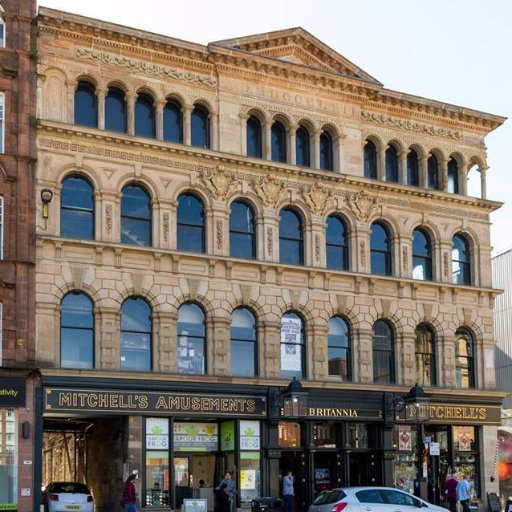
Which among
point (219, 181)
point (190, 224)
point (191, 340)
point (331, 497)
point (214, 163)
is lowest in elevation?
point (331, 497)

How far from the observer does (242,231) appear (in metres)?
41.8

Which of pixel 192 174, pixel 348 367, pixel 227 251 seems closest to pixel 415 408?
pixel 348 367

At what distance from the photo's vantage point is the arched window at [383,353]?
144ft

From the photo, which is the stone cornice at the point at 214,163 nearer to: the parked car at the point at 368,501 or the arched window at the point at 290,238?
the arched window at the point at 290,238

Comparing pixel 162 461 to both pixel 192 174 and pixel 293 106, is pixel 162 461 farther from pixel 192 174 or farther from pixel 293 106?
pixel 293 106

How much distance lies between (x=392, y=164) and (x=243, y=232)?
26.8 ft

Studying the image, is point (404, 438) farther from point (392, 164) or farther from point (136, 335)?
point (136, 335)

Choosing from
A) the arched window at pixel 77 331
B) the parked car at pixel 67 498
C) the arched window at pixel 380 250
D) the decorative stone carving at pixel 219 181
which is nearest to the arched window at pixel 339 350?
the arched window at pixel 380 250

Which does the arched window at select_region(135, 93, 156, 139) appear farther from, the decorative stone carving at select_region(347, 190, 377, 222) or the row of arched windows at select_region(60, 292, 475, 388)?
the decorative stone carving at select_region(347, 190, 377, 222)

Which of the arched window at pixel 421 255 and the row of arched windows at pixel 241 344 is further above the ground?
the arched window at pixel 421 255

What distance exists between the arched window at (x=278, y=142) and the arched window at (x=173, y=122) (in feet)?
13.2

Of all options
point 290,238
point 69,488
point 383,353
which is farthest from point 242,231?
point 69,488

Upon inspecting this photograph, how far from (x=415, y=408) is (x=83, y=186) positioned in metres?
15.3

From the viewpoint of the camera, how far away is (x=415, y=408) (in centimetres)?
4272
